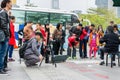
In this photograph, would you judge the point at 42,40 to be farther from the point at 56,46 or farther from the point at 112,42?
the point at 56,46

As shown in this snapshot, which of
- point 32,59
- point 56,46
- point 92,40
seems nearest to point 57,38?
point 56,46

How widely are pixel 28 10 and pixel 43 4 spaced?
78944mm

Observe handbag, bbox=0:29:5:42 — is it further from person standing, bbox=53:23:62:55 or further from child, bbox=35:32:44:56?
person standing, bbox=53:23:62:55

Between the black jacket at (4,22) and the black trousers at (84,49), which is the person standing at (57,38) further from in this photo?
the black jacket at (4,22)

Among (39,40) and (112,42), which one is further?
(112,42)

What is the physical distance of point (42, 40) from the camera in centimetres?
1703

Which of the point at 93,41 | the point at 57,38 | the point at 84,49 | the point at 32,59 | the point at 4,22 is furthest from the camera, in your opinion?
the point at 93,41

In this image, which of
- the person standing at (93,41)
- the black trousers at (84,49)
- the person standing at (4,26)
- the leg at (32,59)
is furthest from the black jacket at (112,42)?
the person standing at (93,41)

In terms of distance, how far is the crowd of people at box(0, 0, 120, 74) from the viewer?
12.0 m

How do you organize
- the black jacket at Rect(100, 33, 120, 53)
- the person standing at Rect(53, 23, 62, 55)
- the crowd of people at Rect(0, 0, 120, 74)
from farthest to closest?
the person standing at Rect(53, 23, 62, 55), the black jacket at Rect(100, 33, 120, 53), the crowd of people at Rect(0, 0, 120, 74)

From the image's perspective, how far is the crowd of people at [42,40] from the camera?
39.5ft

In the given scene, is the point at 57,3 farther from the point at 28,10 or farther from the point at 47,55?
the point at 47,55

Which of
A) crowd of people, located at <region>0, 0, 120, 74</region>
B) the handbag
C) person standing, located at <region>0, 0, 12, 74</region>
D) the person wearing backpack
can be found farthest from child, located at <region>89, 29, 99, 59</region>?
the handbag

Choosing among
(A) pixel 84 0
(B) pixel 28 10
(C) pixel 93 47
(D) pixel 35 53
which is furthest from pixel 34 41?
(A) pixel 84 0
